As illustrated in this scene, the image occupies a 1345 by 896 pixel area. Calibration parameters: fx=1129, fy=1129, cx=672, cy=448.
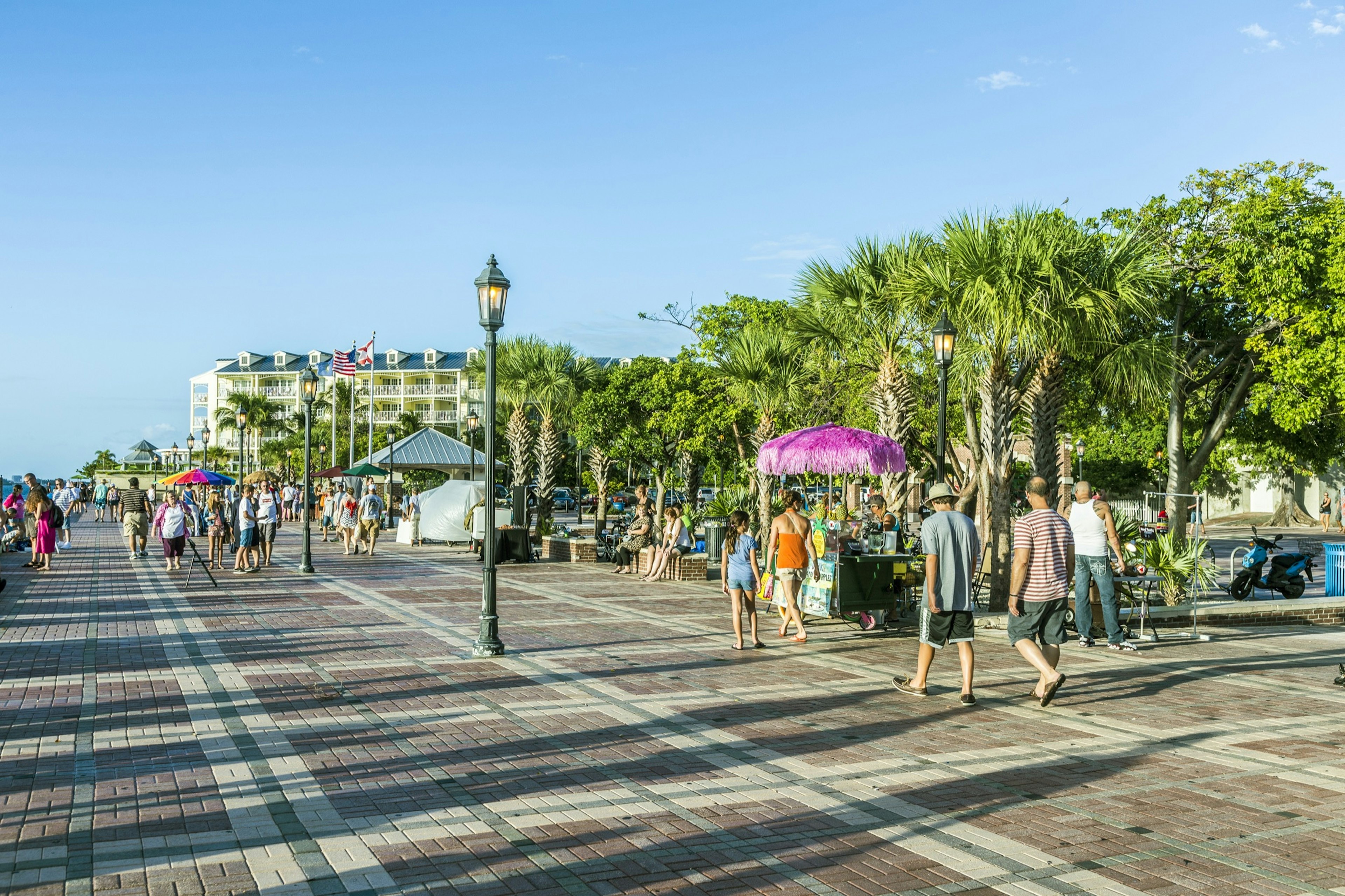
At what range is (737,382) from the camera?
23250 millimetres

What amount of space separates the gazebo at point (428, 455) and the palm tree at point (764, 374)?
11471mm

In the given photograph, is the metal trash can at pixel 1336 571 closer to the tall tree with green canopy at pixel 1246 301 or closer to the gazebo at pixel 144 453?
the tall tree with green canopy at pixel 1246 301

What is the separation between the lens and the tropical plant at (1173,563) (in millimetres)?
14703

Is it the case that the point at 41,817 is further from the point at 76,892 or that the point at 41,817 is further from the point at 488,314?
the point at 488,314

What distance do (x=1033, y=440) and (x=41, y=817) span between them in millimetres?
13254

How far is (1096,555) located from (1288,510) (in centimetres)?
4300

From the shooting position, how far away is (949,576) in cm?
867

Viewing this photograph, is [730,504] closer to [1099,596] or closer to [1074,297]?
[1074,297]

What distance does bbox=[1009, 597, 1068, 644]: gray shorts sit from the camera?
8.62m

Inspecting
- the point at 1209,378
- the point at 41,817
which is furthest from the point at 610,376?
the point at 41,817

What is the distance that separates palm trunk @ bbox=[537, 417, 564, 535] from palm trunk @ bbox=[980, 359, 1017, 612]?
1874 centimetres

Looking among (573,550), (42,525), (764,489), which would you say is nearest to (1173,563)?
(764,489)

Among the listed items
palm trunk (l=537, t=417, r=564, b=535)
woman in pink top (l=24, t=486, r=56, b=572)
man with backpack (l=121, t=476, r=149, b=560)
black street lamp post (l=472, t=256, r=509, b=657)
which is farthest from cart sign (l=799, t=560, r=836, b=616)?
palm trunk (l=537, t=417, r=564, b=535)

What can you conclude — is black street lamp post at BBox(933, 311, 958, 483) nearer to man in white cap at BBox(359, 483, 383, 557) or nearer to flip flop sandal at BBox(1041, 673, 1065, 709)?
flip flop sandal at BBox(1041, 673, 1065, 709)
